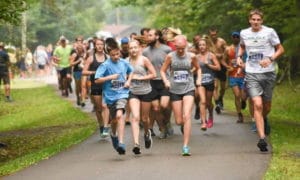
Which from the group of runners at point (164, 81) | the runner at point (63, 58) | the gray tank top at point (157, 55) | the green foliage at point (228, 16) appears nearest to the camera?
the group of runners at point (164, 81)

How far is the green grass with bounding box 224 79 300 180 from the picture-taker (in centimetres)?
953

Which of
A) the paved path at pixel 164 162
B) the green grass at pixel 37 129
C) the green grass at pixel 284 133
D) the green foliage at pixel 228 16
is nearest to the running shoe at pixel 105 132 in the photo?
the paved path at pixel 164 162

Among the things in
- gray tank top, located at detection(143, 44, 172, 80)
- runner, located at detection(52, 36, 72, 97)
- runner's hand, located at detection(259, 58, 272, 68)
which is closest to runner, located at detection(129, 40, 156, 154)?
gray tank top, located at detection(143, 44, 172, 80)

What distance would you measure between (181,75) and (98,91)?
97.8 inches

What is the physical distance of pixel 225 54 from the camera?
54.1ft

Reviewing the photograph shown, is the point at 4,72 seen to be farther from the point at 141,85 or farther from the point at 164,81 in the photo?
the point at 164,81

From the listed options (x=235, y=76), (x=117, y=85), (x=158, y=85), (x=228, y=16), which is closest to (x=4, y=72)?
(x=228, y=16)

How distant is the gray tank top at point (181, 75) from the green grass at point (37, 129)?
254 centimetres

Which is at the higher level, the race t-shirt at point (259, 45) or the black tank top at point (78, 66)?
the race t-shirt at point (259, 45)

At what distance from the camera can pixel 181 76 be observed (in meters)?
11.9

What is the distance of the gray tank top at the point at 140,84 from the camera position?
12.1m

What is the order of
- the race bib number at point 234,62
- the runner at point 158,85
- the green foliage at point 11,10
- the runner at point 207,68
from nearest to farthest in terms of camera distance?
the runner at point 158,85, the green foliage at point 11,10, the runner at point 207,68, the race bib number at point 234,62

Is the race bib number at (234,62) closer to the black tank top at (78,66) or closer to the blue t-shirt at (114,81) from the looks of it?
the blue t-shirt at (114,81)

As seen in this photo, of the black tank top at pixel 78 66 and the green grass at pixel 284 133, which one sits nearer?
the green grass at pixel 284 133
